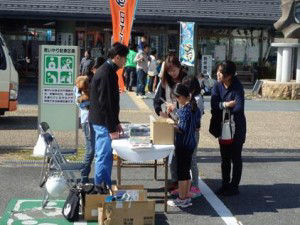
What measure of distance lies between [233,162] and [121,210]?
81.5 inches

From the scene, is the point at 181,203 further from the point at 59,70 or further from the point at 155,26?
the point at 155,26

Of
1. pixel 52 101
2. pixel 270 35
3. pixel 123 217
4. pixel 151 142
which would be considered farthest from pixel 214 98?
pixel 270 35

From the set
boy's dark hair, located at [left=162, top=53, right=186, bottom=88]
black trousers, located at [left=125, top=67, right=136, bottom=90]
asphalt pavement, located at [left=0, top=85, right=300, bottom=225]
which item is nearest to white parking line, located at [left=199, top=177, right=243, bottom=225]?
asphalt pavement, located at [left=0, top=85, right=300, bottom=225]

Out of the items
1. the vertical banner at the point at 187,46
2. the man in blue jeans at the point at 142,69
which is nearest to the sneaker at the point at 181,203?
the man in blue jeans at the point at 142,69

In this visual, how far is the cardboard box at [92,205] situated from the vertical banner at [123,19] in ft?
19.9

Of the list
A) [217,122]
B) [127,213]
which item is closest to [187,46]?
[217,122]

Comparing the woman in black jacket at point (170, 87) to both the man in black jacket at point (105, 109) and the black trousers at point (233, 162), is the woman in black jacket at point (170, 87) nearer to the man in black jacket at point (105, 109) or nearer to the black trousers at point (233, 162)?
the black trousers at point (233, 162)

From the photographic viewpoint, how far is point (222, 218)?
6258 millimetres

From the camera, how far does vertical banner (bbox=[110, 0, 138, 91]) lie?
38.7 feet

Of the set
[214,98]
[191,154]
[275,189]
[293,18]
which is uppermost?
[293,18]

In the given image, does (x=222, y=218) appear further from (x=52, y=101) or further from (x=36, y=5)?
(x=36, y=5)

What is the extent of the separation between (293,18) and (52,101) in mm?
12641

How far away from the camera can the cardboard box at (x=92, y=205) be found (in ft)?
19.4

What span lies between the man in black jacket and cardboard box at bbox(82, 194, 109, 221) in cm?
27
